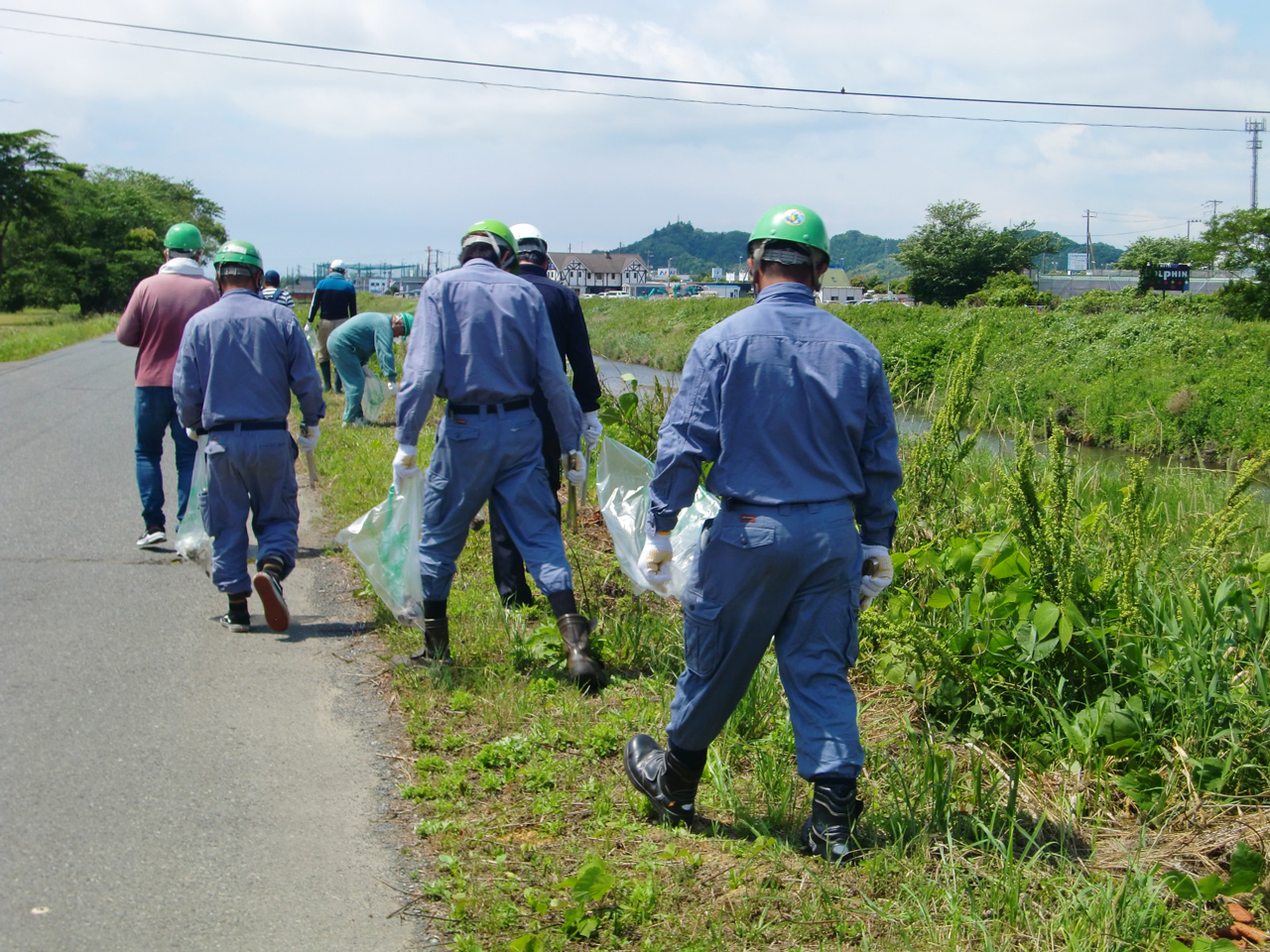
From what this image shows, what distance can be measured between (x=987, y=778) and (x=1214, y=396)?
55.7ft

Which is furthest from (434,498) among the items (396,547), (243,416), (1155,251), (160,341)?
(1155,251)

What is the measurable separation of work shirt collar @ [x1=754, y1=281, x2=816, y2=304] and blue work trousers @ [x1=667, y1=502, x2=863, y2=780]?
607 mm

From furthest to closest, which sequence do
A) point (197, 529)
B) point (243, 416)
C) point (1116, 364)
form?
1. point (1116, 364)
2. point (197, 529)
3. point (243, 416)

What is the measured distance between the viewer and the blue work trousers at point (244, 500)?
5.31 metres

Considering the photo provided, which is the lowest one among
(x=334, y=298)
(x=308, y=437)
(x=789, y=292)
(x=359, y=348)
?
(x=308, y=437)

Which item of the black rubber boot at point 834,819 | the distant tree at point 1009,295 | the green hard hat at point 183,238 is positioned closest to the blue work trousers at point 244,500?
the green hard hat at point 183,238

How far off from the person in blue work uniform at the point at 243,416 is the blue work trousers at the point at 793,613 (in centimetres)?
287

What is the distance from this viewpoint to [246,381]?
5293mm

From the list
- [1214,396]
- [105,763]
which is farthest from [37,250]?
[105,763]

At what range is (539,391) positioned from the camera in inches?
214

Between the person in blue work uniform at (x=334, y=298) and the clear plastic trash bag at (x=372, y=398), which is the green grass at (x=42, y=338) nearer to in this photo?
the person in blue work uniform at (x=334, y=298)

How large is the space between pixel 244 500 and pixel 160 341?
176cm

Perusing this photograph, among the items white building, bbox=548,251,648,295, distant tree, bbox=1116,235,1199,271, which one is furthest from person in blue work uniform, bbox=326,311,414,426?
white building, bbox=548,251,648,295

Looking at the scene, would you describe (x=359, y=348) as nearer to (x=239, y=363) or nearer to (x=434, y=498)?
(x=239, y=363)
